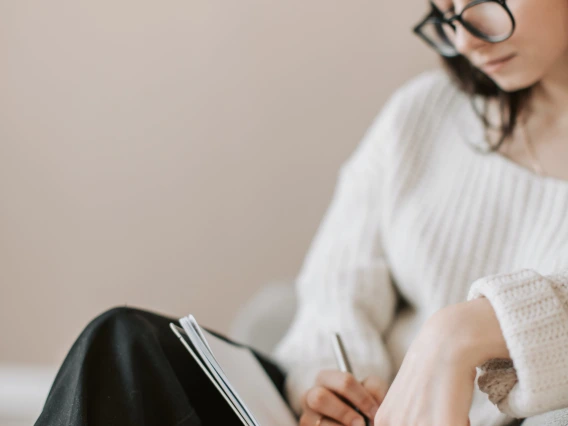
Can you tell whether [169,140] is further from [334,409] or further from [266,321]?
[334,409]

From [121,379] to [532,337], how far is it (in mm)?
419

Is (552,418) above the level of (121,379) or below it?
below

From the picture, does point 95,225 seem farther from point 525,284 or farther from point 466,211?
point 525,284

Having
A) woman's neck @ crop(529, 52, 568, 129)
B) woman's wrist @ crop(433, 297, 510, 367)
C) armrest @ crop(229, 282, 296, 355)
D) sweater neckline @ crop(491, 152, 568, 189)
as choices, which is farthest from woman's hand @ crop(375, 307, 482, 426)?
armrest @ crop(229, 282, 296, 355)

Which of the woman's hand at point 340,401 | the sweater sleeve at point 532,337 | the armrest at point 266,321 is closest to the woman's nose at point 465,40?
the sweater sleeve at point 532,337

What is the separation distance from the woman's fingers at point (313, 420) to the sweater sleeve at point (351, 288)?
0.10 metres

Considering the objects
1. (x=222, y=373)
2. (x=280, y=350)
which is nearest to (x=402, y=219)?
(x=280, y=350)

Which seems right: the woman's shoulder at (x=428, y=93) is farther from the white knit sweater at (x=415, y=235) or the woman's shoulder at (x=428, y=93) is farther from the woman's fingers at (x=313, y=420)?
the woman's fingers at (x=313, y=420)

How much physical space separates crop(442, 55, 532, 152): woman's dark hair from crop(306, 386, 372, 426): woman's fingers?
44 cm

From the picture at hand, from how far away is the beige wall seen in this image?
1254 millimetres

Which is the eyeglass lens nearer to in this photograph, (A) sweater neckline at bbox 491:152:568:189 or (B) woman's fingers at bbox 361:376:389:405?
(A) sweater neckline at bbox 491:152:568:189

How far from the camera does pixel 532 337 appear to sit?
574mm

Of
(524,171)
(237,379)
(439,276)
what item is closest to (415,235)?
(439,276)

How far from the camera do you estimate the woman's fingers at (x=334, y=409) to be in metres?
0.72
